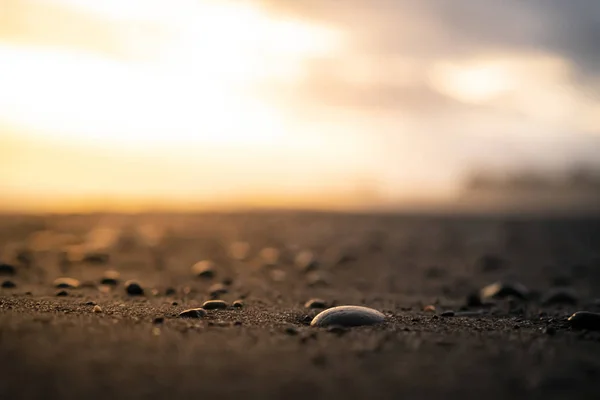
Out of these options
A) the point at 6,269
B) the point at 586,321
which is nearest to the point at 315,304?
the point at 586,321

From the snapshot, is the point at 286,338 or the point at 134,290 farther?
the point at 134,290

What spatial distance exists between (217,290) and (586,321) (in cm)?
404

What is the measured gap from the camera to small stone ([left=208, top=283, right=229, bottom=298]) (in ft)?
21.8

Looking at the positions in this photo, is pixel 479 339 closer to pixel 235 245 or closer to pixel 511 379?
pixel 511 379

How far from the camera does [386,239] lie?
47.4ft

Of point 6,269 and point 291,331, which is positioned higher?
point 6,269

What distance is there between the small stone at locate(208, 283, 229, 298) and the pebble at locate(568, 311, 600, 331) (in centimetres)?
375

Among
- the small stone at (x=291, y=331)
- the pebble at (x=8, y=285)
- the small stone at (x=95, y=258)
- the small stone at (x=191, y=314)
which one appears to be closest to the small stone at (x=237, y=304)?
the small stone at (x=191, y=314)

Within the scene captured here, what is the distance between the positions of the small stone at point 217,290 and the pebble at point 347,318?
2157 mm

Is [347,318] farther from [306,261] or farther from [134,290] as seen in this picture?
[306,261]

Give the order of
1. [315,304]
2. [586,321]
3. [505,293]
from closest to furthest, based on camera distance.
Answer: [586,321] < [315,304] < [505,293]

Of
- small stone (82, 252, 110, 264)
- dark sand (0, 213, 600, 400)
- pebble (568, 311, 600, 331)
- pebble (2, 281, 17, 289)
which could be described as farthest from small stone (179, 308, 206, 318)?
small stone (82, 252, 110, 264)

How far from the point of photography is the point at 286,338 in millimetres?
4145

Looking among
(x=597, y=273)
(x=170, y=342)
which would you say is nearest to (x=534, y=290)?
(x=597, y=273)
